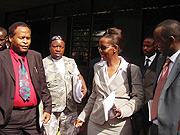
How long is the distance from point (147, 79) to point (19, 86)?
6.13ft

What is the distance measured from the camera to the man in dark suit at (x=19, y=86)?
2.33 meters

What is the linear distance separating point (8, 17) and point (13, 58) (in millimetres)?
8498

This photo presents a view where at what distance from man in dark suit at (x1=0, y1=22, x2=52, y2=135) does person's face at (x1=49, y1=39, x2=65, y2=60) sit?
0.94 meters

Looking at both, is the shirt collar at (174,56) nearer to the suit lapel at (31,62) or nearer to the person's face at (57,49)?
the suit lapel at (31,62)

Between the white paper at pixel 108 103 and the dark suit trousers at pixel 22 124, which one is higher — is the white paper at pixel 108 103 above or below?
above

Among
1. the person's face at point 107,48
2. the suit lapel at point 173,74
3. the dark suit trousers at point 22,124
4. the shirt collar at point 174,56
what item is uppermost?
the person's face at point 107,48

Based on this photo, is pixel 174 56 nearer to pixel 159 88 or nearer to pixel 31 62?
pixel 159 88

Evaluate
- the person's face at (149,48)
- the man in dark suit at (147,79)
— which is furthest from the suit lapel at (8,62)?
the person's face at (149,48)

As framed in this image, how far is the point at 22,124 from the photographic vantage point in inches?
95.9

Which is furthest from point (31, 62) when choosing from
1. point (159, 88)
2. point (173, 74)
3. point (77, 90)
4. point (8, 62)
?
point (173, 74)

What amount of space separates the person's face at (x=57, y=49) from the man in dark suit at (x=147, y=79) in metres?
1.46

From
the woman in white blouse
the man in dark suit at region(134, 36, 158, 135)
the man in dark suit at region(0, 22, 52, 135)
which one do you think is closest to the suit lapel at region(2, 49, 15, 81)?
the man in dark suit at region(0, 22, 52, 135)

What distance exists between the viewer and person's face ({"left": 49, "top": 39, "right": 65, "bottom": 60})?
3671 millimetres

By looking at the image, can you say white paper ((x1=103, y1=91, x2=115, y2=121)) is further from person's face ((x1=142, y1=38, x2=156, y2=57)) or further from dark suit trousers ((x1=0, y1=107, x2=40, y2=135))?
person's face ((x1=142, y1=38, x2=156, y2=57))
